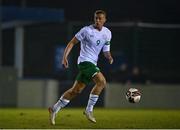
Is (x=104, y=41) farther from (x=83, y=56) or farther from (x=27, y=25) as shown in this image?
(x=27, y=25)

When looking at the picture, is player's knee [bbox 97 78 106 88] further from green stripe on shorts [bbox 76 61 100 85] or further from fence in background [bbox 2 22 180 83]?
fence in background [bbox 2 22 180 83]

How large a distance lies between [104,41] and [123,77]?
498 inches

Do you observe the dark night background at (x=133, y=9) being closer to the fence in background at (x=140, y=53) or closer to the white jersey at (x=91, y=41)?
the fence in background at (x=140, y=53)

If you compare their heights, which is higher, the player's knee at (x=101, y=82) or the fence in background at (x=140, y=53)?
the player's knee at (x=101, y=82)

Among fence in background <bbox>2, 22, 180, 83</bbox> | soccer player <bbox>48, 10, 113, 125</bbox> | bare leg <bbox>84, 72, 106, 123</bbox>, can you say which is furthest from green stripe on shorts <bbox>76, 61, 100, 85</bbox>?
fence in background <bbox>2, 22, 180, 83</bbox>

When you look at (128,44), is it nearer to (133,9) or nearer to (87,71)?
(133,9)

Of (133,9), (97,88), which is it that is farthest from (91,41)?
(133,9)

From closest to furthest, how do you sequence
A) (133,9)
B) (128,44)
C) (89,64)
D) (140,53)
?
1. (89,64)
2. (140,53)
3. (128,44)
4. (133,9)

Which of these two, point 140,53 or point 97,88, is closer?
point 97,88

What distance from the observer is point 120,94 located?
26359 mm

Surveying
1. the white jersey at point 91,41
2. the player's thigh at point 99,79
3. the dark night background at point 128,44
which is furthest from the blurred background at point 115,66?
the player's thigh at point 99,79

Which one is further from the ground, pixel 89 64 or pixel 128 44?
pixel 89 64

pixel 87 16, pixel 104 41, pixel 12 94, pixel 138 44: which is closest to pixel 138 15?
pixel 87 16

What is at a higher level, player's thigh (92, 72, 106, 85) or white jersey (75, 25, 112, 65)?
white jersey (75, 25, 112, 65)
